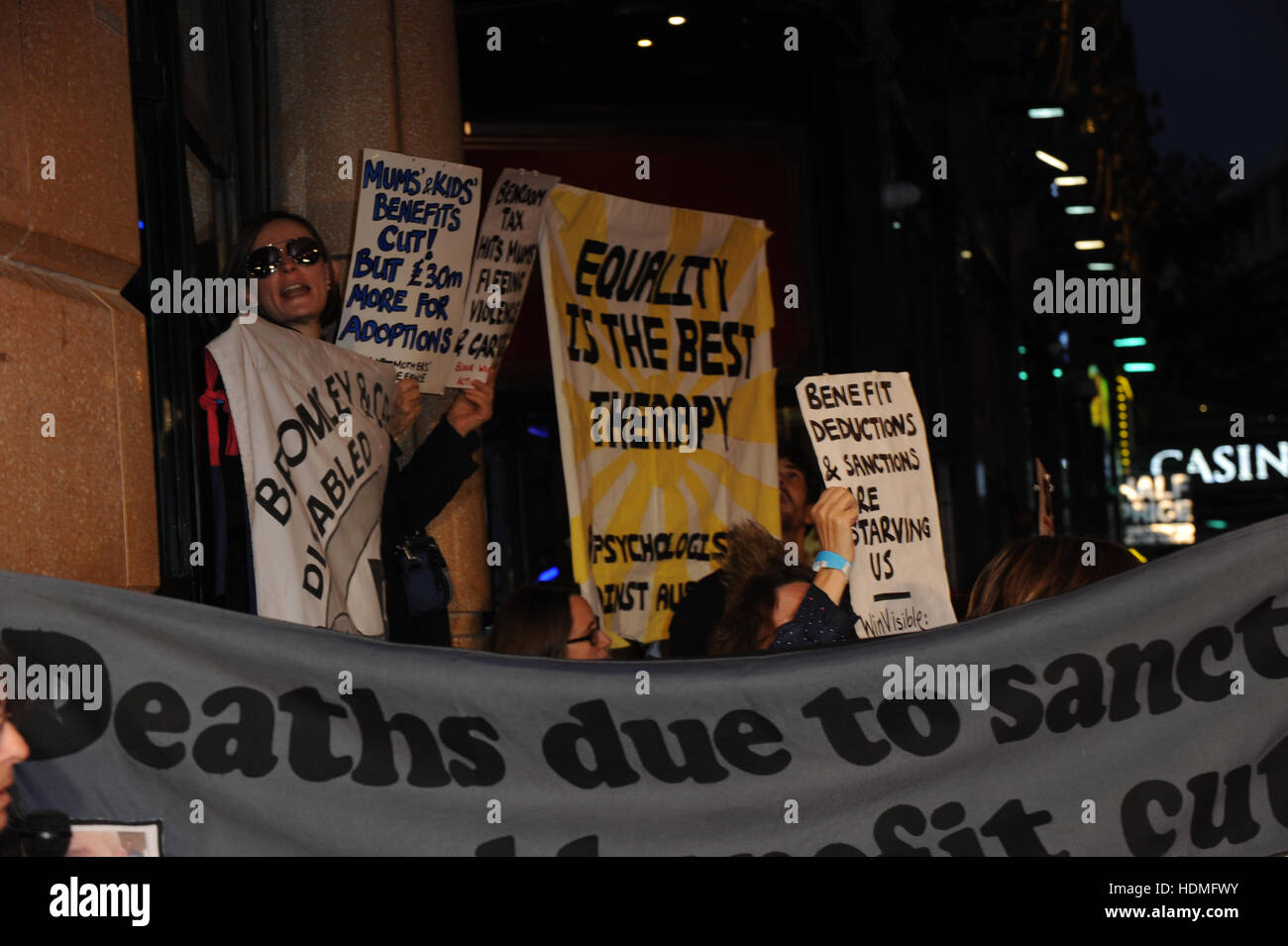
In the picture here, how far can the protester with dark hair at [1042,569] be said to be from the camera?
181 inches

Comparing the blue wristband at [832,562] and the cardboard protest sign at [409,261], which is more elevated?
the cardboard protest sign at [409,261]

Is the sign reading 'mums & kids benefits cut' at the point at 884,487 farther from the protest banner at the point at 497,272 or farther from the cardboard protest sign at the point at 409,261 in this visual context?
the cardboard protest sign at the point at 409,261

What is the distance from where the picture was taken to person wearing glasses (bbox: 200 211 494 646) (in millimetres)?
4645

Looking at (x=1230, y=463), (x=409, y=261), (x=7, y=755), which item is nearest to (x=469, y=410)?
(x=409, y=261)

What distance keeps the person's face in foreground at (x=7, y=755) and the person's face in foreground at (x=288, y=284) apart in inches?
91.3

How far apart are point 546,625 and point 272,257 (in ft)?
4.85

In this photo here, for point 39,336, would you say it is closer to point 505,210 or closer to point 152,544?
point 152,544

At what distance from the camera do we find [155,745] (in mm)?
3059

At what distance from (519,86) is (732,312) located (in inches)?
140

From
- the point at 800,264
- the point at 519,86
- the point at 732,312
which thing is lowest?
the point at 732,312

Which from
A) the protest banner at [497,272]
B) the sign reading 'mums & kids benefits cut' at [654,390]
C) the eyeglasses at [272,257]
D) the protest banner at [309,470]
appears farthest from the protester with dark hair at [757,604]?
the eyeglasses at [272,257]

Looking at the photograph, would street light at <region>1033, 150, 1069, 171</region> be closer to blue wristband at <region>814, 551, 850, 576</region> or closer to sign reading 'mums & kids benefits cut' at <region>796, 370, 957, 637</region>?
sign reading 'mums & kids benefits cut' at <region>796, 370, 957, 637</region>

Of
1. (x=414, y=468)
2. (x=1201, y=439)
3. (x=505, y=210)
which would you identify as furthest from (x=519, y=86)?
(x=1201, y=439)

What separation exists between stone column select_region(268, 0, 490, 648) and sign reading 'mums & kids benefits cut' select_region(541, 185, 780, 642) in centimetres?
49
